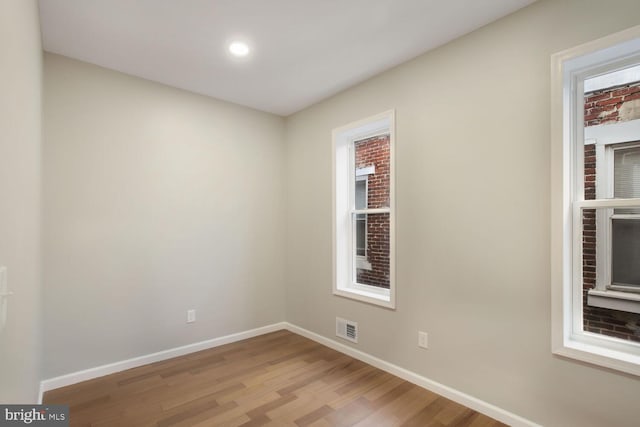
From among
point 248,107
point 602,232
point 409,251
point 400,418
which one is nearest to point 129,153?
point 248,107

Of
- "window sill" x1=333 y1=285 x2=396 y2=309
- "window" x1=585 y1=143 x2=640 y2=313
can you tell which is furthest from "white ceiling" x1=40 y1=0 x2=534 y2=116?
"window sill" x1=333 y1=285 x2=396 y2=309

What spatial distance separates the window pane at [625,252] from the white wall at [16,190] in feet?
9.16

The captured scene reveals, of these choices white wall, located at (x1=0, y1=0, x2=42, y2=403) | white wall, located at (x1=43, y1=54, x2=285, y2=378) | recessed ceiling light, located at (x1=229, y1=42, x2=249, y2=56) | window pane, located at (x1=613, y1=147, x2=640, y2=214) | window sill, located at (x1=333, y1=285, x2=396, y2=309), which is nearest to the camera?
white wall, located at (x1=0, y1=0, x2=42, y2=403)

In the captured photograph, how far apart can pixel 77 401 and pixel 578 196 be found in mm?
3650

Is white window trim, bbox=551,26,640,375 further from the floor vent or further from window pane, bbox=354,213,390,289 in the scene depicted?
the floor vent

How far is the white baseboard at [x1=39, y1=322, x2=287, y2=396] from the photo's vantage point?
8.25 ft

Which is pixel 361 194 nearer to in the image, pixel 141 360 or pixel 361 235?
pixel 361 235

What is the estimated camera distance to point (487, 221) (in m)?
2.18

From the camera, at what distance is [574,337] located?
188 centimetres

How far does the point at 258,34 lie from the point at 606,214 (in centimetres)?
254

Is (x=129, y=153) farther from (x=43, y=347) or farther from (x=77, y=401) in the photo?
(x=77, y=401)

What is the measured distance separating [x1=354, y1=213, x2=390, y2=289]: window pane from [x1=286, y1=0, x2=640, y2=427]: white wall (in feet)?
1.16

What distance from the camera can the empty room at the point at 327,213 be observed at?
1794 millimetres

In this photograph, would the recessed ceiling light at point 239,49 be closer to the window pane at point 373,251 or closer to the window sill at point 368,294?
the window pane at point 373,251
